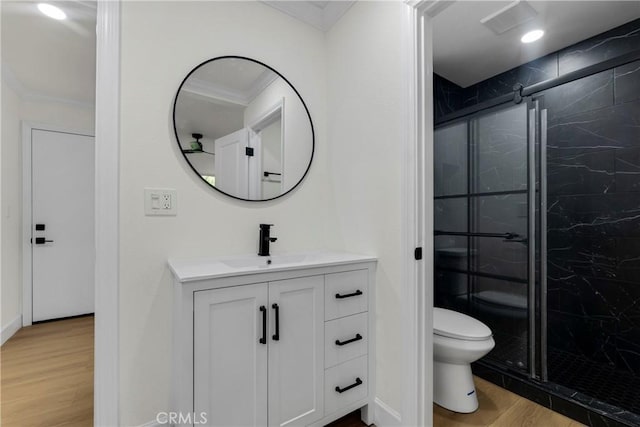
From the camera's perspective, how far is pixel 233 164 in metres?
1.67

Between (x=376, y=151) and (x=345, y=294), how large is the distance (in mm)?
785

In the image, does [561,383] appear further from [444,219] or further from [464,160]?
[464,160]

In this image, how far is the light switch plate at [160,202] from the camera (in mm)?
1408

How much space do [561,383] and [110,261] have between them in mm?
2624

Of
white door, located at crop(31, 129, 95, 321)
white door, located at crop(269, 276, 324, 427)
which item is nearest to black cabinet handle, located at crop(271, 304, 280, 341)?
white door, located at crop(269, 276, 324, 427)

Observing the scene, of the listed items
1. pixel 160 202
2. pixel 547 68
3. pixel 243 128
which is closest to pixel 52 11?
pixel 243 128

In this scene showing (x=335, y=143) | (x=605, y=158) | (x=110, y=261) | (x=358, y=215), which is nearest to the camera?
(x=110, y=261)

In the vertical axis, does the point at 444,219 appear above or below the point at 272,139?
below

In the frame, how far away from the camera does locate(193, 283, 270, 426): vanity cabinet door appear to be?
3.67 feet

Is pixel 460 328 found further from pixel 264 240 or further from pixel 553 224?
pixel 553 224

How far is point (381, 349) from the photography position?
5.09 feet

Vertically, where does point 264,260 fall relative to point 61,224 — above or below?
below

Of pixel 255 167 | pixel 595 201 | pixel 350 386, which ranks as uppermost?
pixel 255 167

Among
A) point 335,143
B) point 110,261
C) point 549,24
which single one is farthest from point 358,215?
point 549,24
